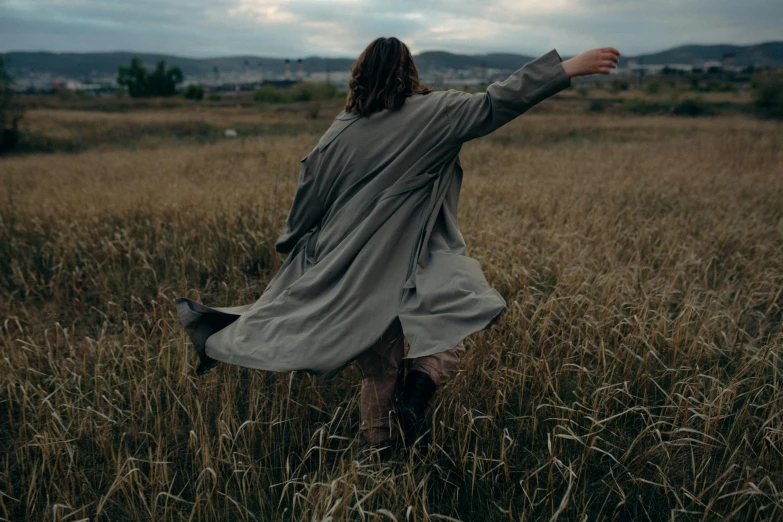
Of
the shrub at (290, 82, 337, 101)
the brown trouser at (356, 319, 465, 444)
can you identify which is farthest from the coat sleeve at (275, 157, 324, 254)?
the shrub at (290, 82, 337, 101)

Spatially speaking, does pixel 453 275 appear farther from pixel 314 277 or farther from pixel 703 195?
pixel 703 195

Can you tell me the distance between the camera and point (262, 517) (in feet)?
6.21

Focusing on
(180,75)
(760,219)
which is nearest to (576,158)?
(760,219)

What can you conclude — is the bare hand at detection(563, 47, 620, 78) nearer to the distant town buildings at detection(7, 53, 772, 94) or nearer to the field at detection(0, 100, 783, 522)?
the field at detection(0, 100, 783, 522)

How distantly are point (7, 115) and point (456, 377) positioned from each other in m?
17.4

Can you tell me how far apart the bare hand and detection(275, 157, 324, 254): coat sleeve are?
3.89 ft

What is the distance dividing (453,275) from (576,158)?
9157mm

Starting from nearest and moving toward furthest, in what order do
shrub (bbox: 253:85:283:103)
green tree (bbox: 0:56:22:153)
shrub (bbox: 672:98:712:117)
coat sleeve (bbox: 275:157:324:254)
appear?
coat sleeve (bbox: 275:157:324:254) < green tree (bbox: 0:56:22:153) < shrub (bbox: 672:98:712:117) < shrub (bbox: 253:85:283:103)

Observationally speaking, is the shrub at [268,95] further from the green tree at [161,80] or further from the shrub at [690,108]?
the green tree at [161,80]

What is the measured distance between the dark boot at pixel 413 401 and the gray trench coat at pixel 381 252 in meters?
0.25

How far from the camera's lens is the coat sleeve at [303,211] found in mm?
2381

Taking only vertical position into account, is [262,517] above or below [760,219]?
below

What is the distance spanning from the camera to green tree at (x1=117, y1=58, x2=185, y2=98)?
222 feet

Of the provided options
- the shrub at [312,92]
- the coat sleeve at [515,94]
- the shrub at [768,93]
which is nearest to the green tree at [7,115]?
the coat sleeve at [515,94]
